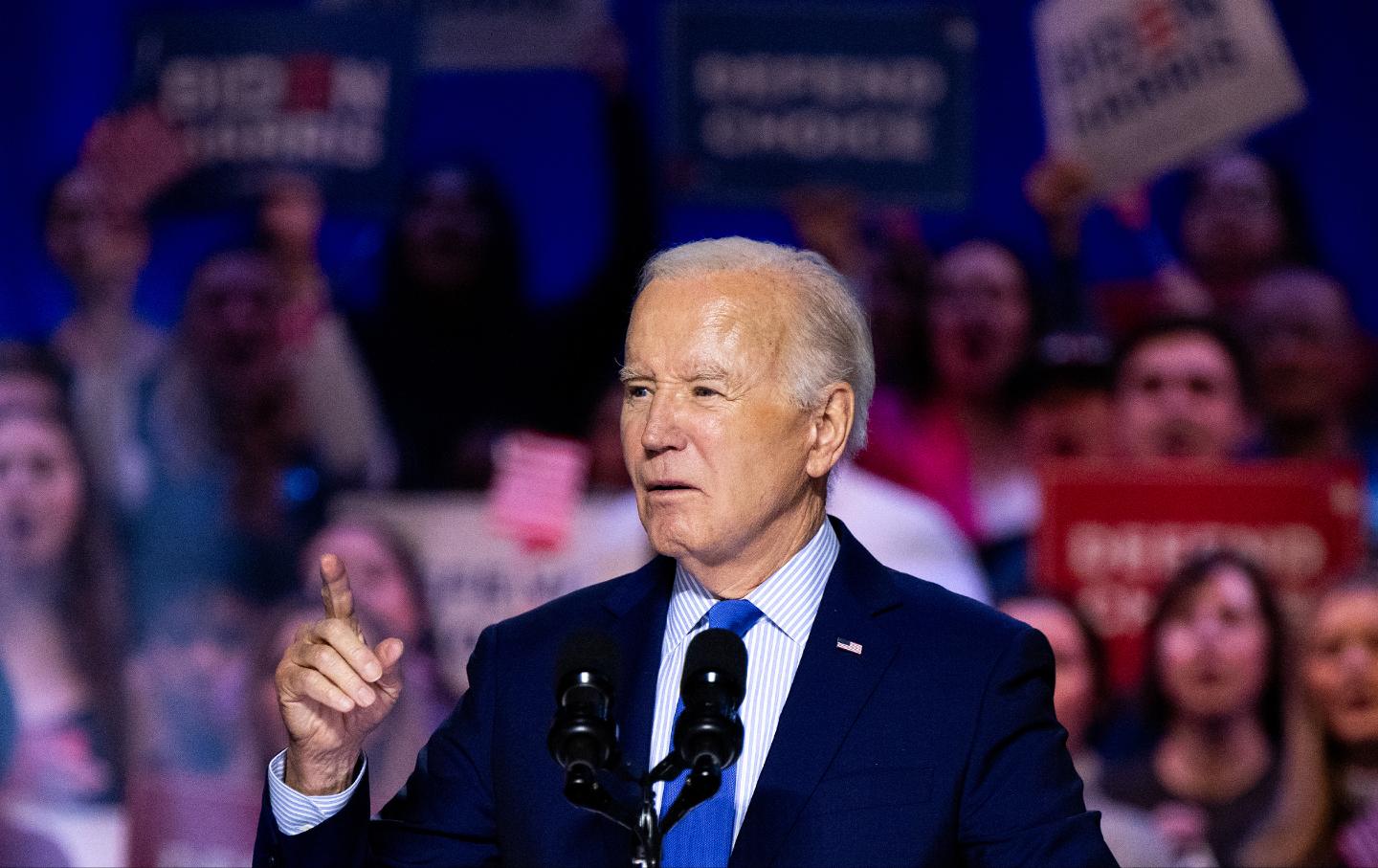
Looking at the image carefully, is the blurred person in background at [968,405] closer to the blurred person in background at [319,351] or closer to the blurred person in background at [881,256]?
the blurred person in background at [881,256]

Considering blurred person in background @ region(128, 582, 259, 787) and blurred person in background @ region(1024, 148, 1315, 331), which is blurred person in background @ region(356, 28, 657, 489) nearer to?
blurred person in background @ region(128, 582, 259, 787)

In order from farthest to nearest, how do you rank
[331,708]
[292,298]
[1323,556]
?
[292,298], [1323,556], [331,708]

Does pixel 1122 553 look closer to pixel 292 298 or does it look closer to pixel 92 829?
pixel 292 298

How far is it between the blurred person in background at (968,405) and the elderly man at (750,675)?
2.93 meters

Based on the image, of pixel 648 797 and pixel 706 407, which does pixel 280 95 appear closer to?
pixel 706 407

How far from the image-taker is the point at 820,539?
6.81ft

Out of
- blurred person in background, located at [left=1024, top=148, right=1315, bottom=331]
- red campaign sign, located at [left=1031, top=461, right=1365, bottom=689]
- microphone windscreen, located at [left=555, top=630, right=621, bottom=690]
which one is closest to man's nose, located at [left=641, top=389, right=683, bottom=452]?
microphone windscreen, located at [left=555, top=630, right=621, bottom=690]

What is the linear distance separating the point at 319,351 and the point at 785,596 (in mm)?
3436

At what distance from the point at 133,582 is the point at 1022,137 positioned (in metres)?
3.14

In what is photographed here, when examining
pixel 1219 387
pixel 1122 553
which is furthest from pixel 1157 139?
pixel 1122 553

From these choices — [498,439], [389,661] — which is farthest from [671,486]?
[498,439]

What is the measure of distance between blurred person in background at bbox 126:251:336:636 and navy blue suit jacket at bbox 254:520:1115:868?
10.4 ft

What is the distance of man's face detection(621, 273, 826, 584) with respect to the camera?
1913mm

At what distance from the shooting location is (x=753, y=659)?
195cm
